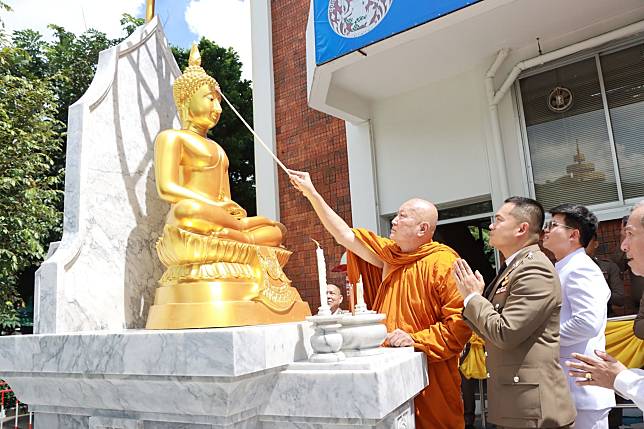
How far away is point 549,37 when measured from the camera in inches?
235

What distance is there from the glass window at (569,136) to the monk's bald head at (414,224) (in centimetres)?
392

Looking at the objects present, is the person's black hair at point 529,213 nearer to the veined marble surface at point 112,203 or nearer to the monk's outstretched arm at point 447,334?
the monk's outstretched arm at point 447,334

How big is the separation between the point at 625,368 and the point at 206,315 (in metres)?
1.95

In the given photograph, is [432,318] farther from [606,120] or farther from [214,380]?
[606,120]

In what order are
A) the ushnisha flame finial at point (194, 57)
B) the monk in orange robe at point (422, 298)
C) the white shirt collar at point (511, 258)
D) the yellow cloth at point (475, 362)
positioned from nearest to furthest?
the white shirt collar at point (511, 258) < the monk in orange robe at point (422, 298) < the ushnisha flame finial at point (194, 57) < the yellow cloth at point (475, 362)

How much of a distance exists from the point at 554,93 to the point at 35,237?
26.1 feet

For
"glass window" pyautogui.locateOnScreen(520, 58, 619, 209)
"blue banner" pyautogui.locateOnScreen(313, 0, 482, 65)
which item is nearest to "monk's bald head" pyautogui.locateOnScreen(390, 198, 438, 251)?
"blue banner" pyautogui.locateOnScreen(313, 0, 482, 65)

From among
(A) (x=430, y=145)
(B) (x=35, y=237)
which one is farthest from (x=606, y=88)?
(B) (x=35, y=237)

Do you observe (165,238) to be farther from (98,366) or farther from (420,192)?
(420,192)

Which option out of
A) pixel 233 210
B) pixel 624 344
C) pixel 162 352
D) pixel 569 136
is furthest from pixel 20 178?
pixel 624 344

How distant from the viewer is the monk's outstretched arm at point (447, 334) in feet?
8.21

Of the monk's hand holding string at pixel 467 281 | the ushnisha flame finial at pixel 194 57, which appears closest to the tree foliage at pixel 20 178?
the ushnisha flame finial at pixel 194 57

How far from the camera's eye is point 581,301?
2580 mm

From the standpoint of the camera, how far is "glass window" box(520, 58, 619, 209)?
19.2ft
